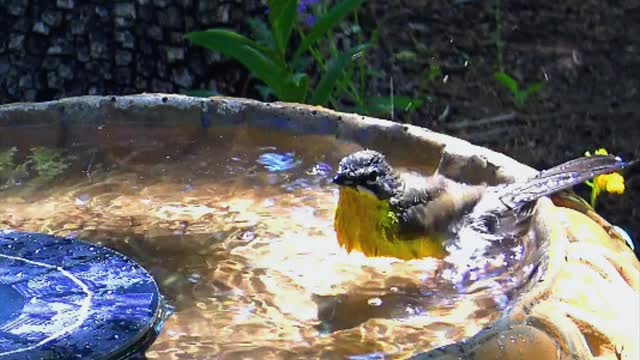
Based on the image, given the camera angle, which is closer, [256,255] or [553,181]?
[553,181]

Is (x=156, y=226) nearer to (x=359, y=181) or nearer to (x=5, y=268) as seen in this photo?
(x=359, y=181)

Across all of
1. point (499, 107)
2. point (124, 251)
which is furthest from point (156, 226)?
point (499, 107)

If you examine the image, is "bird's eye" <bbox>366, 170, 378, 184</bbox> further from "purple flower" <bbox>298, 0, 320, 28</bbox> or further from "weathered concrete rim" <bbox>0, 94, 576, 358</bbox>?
"purple flower" <bbox>298, 0, 320, 28</bbox>

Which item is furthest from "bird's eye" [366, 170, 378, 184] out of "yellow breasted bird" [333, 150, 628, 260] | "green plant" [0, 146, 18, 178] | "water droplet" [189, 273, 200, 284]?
"green plant" [0, 146, 18, 178]

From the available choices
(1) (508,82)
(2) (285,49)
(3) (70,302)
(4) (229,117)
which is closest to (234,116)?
(4) (229,117)

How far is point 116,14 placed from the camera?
17.2 ft

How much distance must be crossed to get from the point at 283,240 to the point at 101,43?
8.59ft

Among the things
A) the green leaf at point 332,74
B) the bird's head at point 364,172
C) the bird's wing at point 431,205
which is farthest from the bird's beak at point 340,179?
the green leaf at point 332,74

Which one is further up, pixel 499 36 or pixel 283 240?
pixel 283 240

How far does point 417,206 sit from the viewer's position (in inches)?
116

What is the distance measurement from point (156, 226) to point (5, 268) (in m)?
0.79

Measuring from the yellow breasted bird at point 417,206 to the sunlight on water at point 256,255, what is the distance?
0.05 m

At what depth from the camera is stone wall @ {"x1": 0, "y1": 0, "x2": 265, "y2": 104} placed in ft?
17.3

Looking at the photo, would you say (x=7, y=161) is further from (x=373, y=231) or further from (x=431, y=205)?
(x=431, y=205)
